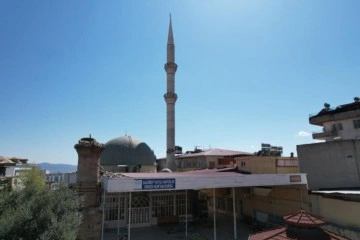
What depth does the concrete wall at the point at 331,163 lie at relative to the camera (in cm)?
1984

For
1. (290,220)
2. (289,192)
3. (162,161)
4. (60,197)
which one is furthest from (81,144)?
(162,161)

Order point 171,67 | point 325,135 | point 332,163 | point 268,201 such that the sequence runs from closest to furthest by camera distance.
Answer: point 332,163, point 268,201, point 325,135, point 171,67

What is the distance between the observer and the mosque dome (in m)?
33.9

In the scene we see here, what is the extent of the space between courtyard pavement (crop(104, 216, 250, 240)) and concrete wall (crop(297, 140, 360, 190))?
7.11 m

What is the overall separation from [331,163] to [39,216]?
20529mm

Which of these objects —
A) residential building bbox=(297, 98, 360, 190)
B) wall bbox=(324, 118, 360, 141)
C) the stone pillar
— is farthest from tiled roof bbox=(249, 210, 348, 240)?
wall bbox=(324, 118, 360, 141)

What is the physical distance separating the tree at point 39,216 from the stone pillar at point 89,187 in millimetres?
884

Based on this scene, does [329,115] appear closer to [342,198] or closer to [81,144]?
[342,198]

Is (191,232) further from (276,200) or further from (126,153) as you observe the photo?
(126,153)

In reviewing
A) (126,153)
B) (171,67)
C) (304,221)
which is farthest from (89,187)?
(171,67)

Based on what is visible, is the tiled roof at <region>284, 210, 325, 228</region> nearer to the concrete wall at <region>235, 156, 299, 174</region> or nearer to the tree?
the tree

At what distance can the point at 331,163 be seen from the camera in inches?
832

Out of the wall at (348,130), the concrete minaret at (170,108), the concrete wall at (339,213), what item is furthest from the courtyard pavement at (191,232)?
the wall at (348,130)

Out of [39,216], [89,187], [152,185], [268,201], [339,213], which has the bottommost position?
[339,213]
